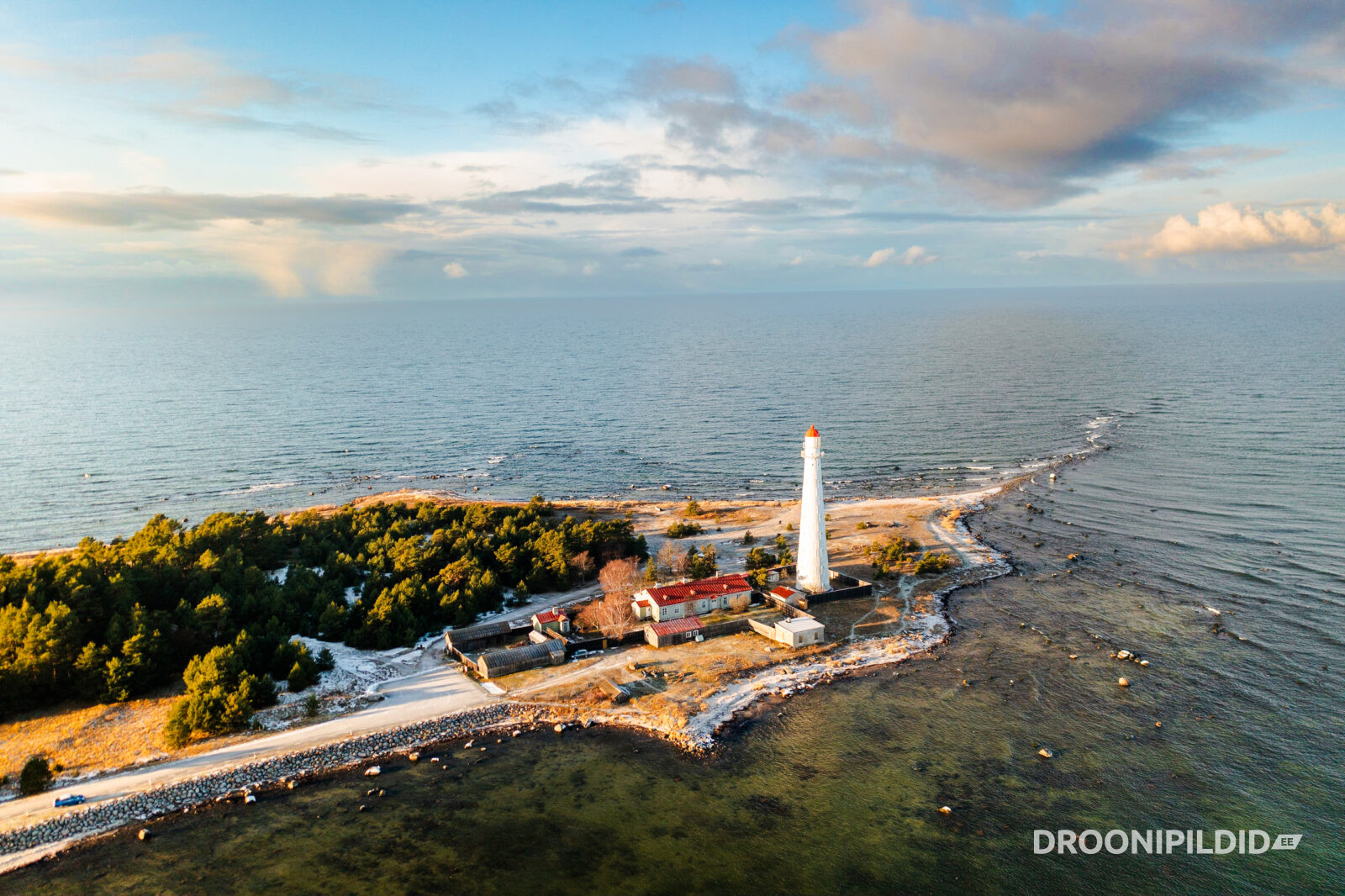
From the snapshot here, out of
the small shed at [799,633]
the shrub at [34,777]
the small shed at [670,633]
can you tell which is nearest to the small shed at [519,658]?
the small shed at [670,633]

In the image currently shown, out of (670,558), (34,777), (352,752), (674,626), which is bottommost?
(352,752)

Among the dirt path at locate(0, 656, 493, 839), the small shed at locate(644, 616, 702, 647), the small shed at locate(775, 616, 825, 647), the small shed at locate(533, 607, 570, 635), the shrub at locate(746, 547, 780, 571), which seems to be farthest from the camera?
the shrub at locate(746, 547, 780, 571)

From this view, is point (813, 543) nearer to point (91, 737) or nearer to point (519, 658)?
point (519, 658)

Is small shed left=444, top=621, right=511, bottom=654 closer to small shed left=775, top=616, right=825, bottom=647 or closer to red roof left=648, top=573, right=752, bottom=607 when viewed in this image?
red roof left=648, top=573, right=752, bottom=607

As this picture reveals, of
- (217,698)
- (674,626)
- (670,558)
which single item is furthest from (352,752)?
(670,558)

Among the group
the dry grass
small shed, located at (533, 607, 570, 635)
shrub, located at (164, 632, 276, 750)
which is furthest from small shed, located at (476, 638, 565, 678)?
the dry grass

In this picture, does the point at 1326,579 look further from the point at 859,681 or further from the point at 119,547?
the point at 119,547
